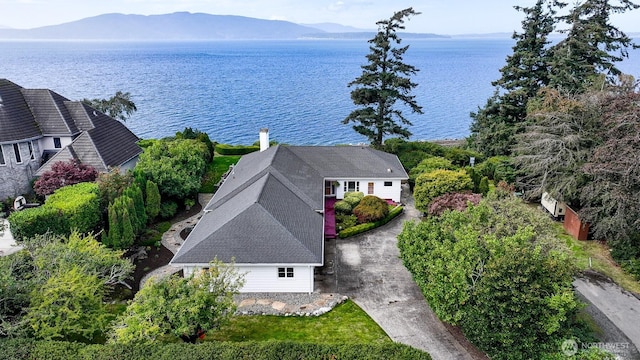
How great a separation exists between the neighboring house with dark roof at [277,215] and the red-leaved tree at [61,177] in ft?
32.0

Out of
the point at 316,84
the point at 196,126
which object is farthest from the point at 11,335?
the point at 316,84

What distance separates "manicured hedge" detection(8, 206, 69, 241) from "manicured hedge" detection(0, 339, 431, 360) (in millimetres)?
9953

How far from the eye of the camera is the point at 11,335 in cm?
1537

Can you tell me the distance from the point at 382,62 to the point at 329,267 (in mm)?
23036

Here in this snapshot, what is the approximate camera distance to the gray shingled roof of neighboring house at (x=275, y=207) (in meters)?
21.2

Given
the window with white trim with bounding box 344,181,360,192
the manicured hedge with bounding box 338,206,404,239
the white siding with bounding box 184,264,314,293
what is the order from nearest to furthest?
1. the white siding with bounding box 184,264,314,293
2. the manicured hedge with bounding box 338,206,404,239
3. the window with white trim with bounding box 344,181,360,192

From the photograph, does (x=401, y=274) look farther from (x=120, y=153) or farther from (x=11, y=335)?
(x=120, y=153)

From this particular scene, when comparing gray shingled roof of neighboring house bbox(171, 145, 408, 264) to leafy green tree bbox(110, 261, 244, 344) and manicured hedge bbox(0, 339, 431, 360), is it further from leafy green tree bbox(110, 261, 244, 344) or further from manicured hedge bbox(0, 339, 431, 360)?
manicured hedge bbox(0, 339, 431, 360)

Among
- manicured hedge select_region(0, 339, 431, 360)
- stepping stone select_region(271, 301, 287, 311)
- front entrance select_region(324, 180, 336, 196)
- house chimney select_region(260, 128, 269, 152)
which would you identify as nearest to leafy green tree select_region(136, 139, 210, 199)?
house chimney select_region(260, 128, 269, 152)

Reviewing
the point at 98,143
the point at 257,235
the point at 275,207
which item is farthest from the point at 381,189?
the point at 98,143

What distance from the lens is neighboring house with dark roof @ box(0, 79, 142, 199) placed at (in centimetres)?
3172

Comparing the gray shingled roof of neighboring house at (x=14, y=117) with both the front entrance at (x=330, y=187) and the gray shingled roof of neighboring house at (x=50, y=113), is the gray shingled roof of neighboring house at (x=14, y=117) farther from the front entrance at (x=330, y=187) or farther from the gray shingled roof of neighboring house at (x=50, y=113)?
the front entrance at (x=330, y=187)

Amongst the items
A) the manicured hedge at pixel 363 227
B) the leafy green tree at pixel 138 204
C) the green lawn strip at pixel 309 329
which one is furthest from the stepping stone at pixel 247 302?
the leafy green tree at pixel 138 204

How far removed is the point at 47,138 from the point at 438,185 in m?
31.5
